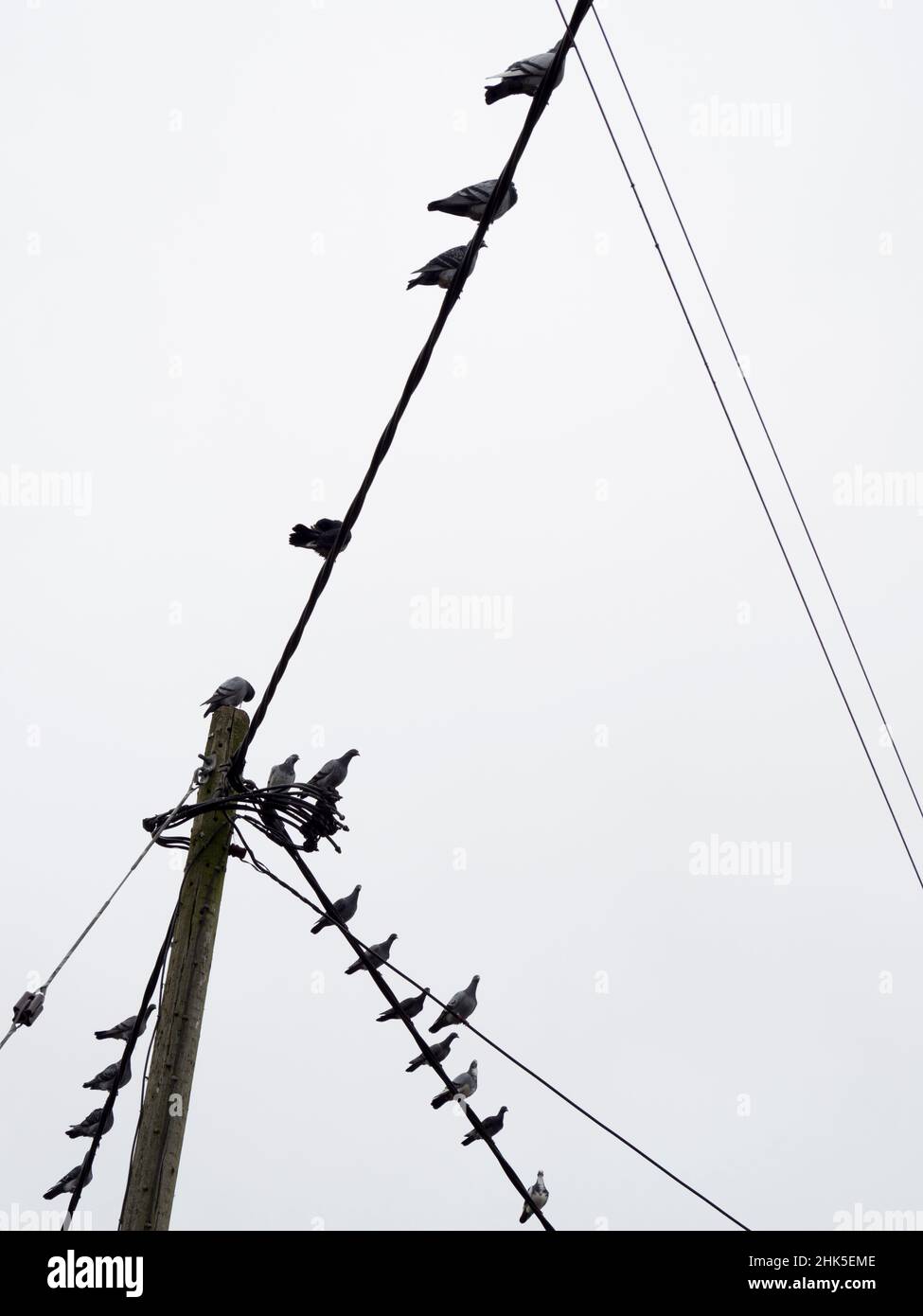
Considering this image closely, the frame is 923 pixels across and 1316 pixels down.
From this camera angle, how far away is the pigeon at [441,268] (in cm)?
483

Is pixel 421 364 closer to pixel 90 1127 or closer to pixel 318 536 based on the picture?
pixel 318 536

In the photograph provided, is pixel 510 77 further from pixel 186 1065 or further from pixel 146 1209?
→ pixel 146 1209

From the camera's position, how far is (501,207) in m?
4.37

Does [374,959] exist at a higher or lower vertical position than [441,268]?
lower

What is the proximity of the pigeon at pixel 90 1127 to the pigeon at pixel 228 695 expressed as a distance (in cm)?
194

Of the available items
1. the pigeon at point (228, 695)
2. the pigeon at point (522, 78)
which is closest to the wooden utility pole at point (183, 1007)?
the pigeon at point (228, 695)

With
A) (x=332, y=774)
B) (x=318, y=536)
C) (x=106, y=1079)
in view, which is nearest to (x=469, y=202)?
(x=318, y=536)

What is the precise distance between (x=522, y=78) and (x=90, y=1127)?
4.94 meters

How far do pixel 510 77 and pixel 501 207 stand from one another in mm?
396

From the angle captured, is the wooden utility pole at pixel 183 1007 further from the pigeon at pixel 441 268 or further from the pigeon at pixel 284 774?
the pigeon at pixel 441 268

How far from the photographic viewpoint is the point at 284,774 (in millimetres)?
6570

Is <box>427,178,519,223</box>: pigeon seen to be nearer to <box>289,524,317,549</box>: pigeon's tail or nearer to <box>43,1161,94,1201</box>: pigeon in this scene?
<box>289,524,317,549</box>: pigeon's tail

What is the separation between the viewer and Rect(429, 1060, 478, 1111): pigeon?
273 inches

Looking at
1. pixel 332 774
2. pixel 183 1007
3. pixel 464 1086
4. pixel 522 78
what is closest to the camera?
pixel 522 78
